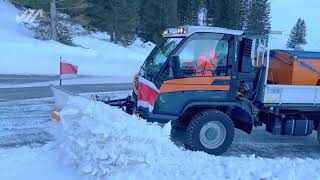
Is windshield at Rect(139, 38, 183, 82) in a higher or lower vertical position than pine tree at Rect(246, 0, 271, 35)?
lower

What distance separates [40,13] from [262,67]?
28.4 metres

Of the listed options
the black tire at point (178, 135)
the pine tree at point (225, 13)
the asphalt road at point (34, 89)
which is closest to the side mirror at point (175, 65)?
the black tire at point (178, 135)

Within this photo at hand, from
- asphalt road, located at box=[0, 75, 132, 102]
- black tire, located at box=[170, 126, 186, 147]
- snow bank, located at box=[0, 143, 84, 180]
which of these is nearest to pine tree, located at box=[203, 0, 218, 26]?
asphalt road, located at box=[0, 75, 132, 102]

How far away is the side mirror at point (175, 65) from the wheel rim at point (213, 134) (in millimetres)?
1026

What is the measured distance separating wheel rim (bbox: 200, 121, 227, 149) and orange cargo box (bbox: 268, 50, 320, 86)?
172 centimetres

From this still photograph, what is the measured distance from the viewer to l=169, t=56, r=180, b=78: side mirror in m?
7.38

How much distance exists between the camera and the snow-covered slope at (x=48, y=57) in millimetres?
24938

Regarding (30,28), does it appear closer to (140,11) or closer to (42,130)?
(140,11)

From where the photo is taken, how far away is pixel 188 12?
6006cm

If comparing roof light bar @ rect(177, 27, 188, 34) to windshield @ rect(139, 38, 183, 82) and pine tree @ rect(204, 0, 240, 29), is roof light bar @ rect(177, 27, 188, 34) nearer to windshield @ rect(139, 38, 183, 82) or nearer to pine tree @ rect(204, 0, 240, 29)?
windshield @ rect(139, 38, 183, 82)

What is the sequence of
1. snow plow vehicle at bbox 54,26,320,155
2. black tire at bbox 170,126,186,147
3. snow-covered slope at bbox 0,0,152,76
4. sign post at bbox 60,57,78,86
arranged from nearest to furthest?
snow plow vehicle at bbox 54,26,320,155, black tire at bbox 170,126,186,147, sign post at bbox 60,57,78,86, snow-covered slope at bbox 0,0,152,76

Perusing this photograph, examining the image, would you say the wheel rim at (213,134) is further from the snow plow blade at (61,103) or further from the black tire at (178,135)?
the snow plow blade at (61,103)

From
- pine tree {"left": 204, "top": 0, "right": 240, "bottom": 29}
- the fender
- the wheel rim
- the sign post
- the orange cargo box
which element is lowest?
the wheel rim

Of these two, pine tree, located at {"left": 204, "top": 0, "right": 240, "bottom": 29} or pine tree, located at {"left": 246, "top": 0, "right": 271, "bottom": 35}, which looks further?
pine tree, located at {"left": 246, "top": 0, "right": 271, "bottom": 35}
